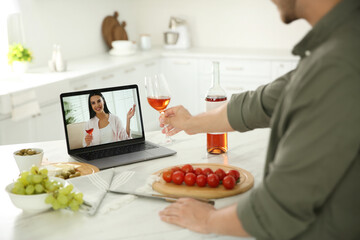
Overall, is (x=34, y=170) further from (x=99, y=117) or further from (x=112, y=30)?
(x=112, y=30)

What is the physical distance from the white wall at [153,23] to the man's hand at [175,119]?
2774 mm

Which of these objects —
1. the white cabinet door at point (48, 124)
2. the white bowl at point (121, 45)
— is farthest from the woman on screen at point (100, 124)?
the white bowl at point (121, 45)

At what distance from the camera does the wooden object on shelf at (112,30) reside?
17.2 feet

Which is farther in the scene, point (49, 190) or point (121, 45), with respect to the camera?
point (121, 45)

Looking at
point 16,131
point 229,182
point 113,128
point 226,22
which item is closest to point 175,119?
point 113,128

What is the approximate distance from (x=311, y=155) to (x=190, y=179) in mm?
520

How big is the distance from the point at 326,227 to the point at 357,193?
10 cm

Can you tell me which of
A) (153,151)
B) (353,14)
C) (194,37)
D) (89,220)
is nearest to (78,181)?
(89,220)

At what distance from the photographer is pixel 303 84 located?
41.1 inches

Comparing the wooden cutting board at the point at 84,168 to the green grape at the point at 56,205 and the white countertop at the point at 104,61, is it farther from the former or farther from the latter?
the white countertop at the point at 104,61

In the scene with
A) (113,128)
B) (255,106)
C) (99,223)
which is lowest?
(99,223)

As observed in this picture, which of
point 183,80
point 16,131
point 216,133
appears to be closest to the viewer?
point 216,133

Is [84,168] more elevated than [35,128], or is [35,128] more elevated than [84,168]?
[84,168]

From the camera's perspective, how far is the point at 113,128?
74.0 inches
